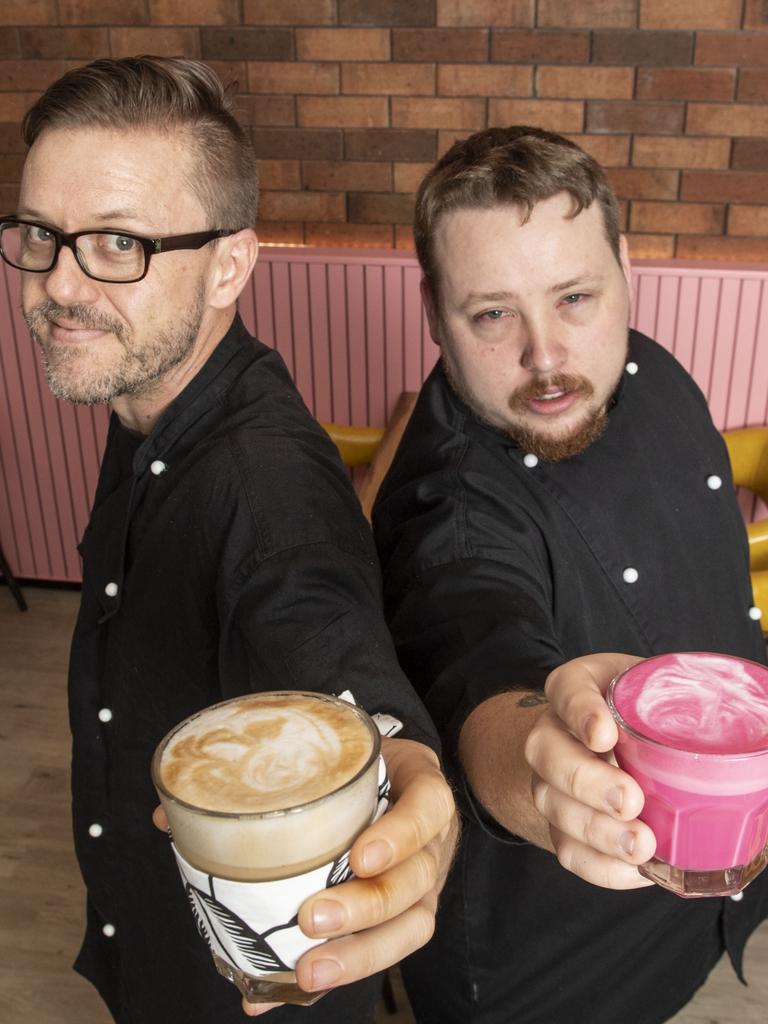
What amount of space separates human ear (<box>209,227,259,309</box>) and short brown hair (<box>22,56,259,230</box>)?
0.8 inches

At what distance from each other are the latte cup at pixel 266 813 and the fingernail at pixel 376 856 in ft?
0.06

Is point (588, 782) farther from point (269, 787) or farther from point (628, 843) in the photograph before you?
point (269, 787)

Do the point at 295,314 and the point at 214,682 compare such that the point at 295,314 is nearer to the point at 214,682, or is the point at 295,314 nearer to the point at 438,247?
the point at 438,247

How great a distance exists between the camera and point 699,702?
2.75ft

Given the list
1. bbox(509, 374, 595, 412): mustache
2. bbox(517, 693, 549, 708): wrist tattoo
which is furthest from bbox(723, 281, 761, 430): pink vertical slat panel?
bbox(517, 693, 549, 708): wrist tattoo

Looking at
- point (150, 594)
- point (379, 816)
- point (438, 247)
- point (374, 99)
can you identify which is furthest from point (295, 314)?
point (379, 816)

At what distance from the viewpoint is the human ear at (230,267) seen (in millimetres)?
1411

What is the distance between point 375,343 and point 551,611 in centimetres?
244

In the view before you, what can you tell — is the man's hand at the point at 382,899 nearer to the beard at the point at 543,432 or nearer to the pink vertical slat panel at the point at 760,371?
the beard at the point at 543,432

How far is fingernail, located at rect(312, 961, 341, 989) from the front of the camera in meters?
0.75

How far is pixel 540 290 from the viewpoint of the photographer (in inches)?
56.1

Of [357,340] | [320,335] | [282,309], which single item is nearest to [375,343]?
[357,340]

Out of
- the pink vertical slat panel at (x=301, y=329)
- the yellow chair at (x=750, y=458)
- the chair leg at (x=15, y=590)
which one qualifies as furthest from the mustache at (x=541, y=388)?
the chair leg at (x=15, y=590)

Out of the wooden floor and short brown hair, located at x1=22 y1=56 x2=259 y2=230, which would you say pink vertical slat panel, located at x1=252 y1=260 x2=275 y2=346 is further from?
short brown hair, located at x1=22 y1=56 x2=259 y2=230
